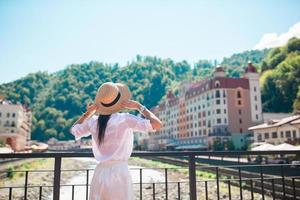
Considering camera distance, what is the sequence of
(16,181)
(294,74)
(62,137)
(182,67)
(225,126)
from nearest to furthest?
(16,181)
(225,126)
(294,74)
(62,137)
(182,67)

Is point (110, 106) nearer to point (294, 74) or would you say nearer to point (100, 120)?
point (100, 120)

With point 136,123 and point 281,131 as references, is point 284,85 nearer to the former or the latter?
point 281,131

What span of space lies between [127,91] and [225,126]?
5498cm

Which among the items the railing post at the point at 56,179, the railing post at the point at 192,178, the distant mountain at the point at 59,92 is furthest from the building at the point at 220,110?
the railing post at the point at 56,179

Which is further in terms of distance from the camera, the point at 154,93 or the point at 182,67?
the point at 182,67

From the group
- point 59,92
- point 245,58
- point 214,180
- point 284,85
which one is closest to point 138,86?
point 59,92

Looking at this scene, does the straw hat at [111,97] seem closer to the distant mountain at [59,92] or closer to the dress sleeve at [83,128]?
the dress sleeve at [83,128]

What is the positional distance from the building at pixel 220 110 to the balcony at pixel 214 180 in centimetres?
1167

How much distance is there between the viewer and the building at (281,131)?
115 ft

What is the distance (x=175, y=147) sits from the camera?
6719 cm

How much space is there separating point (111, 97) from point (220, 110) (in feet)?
184

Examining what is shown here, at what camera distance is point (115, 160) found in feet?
8.22

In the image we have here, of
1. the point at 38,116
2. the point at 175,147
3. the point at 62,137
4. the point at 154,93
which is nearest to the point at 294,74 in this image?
the point at 175,147

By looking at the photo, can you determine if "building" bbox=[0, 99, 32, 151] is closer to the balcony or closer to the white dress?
the balcony
